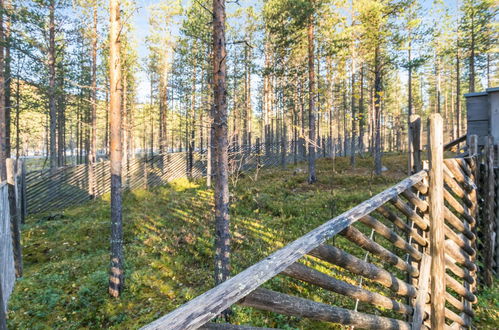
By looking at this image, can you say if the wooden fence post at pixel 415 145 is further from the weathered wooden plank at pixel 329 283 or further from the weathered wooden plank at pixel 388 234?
the weathered wooden plank at pixel 329 283

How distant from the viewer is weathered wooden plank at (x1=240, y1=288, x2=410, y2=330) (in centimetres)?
125

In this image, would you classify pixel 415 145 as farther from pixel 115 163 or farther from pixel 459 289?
pixel 115 163

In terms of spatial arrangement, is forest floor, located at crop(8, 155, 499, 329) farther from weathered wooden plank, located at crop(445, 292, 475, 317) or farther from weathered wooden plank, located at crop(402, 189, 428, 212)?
weathered wooden plank, located at crop(402, 189, 428, 212)

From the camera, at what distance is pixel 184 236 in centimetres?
855

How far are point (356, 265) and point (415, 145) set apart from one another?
87.9 inches

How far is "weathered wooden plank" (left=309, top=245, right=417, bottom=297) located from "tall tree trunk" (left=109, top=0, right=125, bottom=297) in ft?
17.7

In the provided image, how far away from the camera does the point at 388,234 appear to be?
2357 mm

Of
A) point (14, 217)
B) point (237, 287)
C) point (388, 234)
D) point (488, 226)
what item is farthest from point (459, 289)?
point (14, 217)

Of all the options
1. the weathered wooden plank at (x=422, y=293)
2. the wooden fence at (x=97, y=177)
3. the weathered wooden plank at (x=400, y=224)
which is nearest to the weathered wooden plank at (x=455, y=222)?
the weathered wooden plank at (x=400, y=224)

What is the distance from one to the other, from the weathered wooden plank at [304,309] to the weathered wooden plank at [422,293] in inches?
25.5

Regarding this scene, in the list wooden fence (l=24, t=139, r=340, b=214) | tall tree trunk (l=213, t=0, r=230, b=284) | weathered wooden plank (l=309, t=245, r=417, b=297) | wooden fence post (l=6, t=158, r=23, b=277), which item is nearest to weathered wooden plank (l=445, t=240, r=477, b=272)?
weathered wooden plank (l=309, t=245, r=417, b=297)

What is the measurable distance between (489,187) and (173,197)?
12.6 m

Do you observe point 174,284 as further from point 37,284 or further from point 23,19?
point 23,19

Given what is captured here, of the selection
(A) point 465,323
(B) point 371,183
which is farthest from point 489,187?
(B) point 371,183
